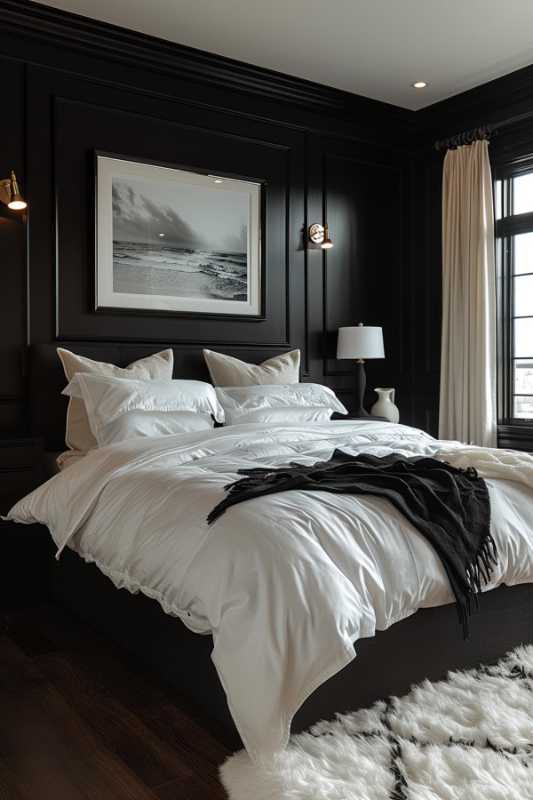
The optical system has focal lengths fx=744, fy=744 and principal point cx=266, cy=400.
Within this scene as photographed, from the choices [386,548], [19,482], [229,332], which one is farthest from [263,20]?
[386,548]

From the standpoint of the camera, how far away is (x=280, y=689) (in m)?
1.84

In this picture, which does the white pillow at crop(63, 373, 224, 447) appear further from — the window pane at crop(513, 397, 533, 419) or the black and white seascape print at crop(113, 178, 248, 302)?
the window pane at crop(513, 397, 533, 419)

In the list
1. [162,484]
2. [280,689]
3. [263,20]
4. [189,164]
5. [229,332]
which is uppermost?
[263,20]

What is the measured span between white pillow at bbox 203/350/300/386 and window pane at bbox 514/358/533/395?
5.19 ft

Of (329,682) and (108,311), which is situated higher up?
(108,311)

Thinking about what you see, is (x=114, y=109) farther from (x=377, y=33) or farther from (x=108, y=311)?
(x=377, y=33)

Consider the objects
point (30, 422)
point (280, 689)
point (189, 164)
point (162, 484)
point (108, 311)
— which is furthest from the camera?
point (189, 164)

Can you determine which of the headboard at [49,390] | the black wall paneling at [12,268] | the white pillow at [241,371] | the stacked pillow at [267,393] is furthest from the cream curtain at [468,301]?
the black wall paneling at [12,268]

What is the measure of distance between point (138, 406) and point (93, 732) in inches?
67.9

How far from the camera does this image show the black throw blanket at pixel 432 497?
7.36 feet

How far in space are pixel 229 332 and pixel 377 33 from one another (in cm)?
195

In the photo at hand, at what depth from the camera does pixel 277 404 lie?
13.8 feet

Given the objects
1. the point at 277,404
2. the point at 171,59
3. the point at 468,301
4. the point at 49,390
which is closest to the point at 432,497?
the point at 277,404

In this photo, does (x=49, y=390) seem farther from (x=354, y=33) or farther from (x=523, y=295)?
(x=523, y=295)
